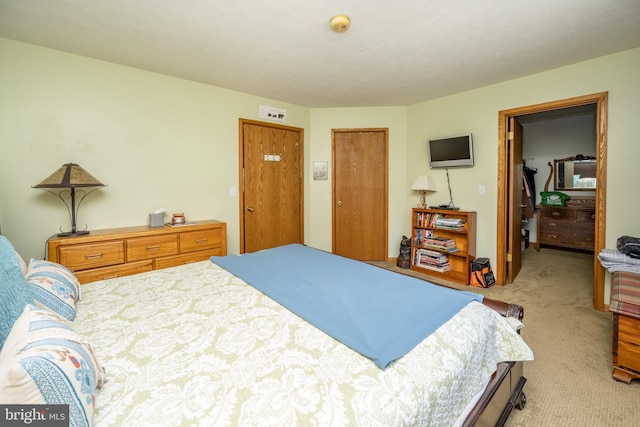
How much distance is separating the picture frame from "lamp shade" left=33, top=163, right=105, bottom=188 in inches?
105

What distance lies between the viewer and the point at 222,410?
724mm

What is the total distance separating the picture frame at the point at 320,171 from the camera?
4.18m

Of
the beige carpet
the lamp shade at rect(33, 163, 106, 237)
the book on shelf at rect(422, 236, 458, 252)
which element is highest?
the lamp shade at rect(33, 163, 106, 237)

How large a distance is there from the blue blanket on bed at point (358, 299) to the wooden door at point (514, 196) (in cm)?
243

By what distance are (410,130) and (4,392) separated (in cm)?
435

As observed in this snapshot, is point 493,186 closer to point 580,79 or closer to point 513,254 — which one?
point 513,254

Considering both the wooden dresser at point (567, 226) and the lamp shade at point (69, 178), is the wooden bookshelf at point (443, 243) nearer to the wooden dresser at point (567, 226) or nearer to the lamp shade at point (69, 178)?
the wooden dresser at point (567, 226)

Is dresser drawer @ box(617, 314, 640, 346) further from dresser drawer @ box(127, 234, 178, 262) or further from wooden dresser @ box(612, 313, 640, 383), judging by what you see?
dresser drawer @ box(127, 234, 178, 262)

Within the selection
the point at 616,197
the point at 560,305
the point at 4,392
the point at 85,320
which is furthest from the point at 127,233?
the point at 616,197

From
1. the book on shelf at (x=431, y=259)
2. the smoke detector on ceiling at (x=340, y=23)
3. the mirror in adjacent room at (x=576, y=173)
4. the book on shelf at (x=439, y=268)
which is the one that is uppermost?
the smoke detector on ceiling at (x=340, y=23)

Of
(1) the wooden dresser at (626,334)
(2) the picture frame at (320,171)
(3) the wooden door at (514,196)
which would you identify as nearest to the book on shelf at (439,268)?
(3) the wooden door at (514,196)

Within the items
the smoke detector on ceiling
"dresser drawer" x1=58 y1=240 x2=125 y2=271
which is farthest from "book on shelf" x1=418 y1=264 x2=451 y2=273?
"dresser drawer" x1=58 y1=240 x2=125 y2=271

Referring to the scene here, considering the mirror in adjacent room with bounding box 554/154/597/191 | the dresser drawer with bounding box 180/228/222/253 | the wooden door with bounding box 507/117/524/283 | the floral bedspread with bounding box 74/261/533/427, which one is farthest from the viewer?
the mirror in adjacent room with bounding box 554/154/597/191

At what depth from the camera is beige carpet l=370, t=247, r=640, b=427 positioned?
1459 millimetres
